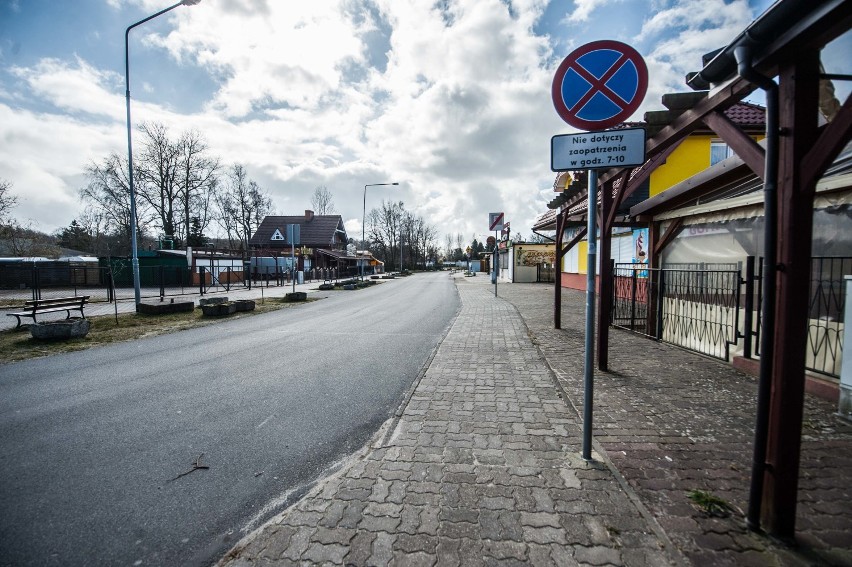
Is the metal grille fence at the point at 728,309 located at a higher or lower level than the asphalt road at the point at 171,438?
higher

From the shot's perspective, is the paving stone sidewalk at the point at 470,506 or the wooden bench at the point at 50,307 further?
the wooden bench at the point at 50,307

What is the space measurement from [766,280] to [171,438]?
4.69 metres

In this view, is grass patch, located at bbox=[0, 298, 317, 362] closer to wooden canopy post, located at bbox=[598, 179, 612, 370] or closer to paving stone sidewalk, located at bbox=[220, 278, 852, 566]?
paving stone sidewalk, located at bbox=[220, 278, 852, 566]

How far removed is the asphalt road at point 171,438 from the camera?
2.28m

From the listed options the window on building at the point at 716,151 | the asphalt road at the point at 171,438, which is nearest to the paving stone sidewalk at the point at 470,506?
the asphalt road at the point at 171,438

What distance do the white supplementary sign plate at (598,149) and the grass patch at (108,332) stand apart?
8.97m

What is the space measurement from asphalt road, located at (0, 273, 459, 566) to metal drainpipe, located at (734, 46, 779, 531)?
2.81m

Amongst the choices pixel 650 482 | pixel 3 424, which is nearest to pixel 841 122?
pixel 650 482

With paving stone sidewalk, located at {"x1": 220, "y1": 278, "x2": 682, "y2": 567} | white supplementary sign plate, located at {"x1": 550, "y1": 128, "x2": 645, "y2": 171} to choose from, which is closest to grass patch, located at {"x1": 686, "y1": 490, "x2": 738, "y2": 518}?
paving stone sidewalk, located at {"x1": 220, "y1": 278, "x2": 682, "y2": 567}

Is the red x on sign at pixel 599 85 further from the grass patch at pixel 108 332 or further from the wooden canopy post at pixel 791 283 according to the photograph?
the grass patch at pixel 108 332

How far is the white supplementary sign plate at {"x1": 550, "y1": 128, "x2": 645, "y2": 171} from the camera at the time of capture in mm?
2773

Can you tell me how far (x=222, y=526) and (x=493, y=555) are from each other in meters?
1.62

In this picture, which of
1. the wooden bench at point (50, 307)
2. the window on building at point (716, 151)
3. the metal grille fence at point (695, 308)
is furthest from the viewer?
the window on building at point (716, 151)

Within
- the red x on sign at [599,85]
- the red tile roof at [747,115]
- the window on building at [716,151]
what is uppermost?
the red tile roof at [747,115]
